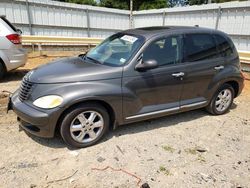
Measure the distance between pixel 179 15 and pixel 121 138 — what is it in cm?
988

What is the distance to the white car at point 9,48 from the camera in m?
6.46

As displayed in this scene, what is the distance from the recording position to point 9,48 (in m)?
6.58

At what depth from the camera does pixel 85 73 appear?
362cm

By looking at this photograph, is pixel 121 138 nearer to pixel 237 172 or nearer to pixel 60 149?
pixel 60 149

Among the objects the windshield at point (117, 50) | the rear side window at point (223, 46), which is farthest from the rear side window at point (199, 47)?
the windshield at point (117, 50)

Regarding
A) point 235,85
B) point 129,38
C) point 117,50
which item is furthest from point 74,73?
point 235,85

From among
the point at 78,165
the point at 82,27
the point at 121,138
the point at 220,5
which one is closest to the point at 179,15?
the point at 220,5

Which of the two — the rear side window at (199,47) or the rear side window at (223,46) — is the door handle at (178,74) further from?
the rear side window at (223,46)

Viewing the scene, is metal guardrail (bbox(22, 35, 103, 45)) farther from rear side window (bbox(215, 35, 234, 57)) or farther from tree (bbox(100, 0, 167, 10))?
tree (bbox(100, 0, 167, 10))

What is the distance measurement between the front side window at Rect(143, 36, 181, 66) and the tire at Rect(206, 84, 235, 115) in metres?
1.34

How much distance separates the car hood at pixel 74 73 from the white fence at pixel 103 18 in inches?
313

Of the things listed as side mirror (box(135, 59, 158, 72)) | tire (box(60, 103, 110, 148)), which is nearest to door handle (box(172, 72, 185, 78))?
side mirror (box(135, 59, 158, 72))

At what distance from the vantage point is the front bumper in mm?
3324

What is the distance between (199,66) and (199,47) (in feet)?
1.24
